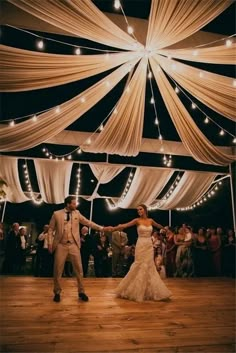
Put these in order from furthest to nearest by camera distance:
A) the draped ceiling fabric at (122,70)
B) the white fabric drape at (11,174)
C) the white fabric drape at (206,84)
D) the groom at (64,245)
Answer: the white fabric drape at (11,174), the groom at (64,245), the white fabric drape at (206,84), the draped ceiling fabric at (122,70)

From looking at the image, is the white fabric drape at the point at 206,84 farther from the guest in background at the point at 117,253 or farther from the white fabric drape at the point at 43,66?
the guest in background at the point at 117,253

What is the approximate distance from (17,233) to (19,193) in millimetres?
1690

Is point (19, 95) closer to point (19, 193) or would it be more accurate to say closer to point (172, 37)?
point (19, 193)

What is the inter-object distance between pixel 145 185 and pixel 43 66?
4.81 metres

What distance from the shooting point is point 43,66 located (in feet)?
10.6

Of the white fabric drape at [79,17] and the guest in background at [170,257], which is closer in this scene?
the white fabric drape at [79,17]

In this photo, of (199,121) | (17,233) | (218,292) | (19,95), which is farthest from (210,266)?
(19,95)

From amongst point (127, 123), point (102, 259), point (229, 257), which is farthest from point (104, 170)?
point (229, 257)

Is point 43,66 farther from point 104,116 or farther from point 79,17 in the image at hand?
point 104,116

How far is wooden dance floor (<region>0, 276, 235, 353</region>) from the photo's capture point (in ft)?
7.29

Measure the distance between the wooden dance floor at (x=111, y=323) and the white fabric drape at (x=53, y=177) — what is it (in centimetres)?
288

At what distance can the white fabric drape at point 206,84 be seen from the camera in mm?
3469

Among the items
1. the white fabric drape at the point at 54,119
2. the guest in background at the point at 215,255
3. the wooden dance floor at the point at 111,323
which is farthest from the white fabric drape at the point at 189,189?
the white fabric drape at the point at 54,119

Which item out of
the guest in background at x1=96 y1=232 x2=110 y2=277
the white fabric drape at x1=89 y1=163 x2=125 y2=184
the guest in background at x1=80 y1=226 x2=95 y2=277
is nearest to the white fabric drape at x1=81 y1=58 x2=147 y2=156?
the white fabric drape at x1=89 y1=163 x2=125 y2=184
